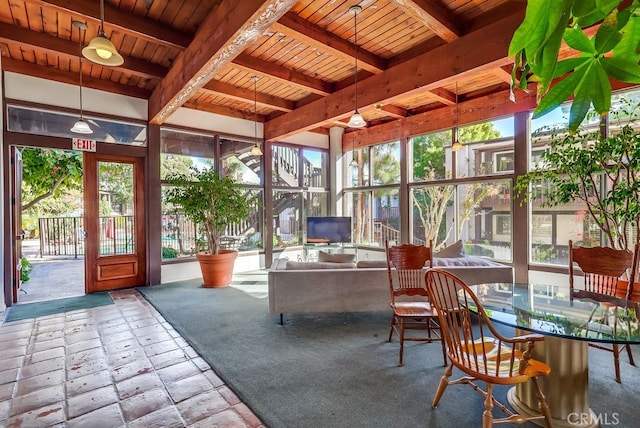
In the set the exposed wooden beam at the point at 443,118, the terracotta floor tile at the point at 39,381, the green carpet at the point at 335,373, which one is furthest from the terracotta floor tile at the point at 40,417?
the exposed wooden beam at the point at 443,118

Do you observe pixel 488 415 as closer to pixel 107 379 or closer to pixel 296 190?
pixel 107 379

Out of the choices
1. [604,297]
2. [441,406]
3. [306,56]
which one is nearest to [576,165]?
[604,297]

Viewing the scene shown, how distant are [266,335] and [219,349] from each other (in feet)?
1.67

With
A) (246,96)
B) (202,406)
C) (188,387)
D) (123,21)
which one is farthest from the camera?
(246,96)

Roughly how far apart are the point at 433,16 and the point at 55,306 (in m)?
5.92

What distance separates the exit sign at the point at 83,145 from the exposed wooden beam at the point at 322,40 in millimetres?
3648

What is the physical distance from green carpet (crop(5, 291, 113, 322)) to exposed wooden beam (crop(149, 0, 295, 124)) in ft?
10.00

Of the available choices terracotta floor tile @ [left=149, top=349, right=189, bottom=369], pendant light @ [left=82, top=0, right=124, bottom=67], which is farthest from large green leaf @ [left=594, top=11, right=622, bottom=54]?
terracotta floor tile @ [left=149, top=349, right=189, bottom=369]

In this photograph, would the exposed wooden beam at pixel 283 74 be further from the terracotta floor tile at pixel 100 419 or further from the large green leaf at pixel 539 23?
the large green leaf at pixel 539 23

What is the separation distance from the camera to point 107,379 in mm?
2502

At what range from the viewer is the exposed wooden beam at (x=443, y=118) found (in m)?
Result: 5.04

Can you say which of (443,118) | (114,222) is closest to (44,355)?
(114,222)

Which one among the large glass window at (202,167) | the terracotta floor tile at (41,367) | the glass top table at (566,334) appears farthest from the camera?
the large glass window at (202,167)

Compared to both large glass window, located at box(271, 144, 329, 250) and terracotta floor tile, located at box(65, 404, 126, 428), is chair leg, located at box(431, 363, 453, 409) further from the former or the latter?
large glass window, located at box(271, 144, 329, 250)
